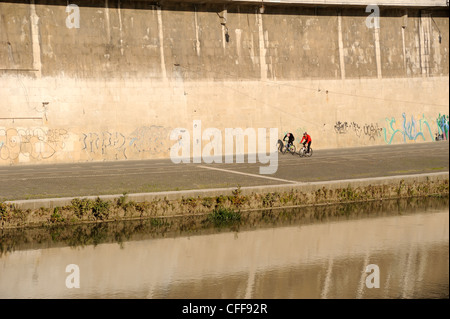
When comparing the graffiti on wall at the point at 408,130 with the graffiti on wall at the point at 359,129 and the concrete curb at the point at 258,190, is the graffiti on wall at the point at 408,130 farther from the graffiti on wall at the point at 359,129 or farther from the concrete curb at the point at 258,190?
the concrete curb at the point at 258,190

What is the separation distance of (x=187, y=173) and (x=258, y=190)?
21.0 feet

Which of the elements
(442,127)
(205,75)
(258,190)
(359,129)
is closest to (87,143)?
(205,75)

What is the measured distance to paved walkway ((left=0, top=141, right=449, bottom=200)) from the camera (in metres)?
21.8

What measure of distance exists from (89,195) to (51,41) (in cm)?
1515

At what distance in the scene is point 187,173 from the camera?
26703 mm

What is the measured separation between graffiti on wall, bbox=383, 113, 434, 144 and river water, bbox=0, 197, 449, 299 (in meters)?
21.8

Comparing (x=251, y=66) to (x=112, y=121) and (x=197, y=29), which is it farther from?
(x=112, y=121)

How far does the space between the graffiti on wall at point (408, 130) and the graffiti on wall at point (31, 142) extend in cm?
2005

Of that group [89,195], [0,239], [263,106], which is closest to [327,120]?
[263,106]

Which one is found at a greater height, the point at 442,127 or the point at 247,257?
the point at 442,127

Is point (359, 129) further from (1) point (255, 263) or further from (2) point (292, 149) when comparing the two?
(1) point (255, 263)

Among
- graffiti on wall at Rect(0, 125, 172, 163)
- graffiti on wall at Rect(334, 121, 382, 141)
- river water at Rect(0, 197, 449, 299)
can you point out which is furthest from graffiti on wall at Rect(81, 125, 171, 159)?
river water at Rect(0, 197, 449, 299)

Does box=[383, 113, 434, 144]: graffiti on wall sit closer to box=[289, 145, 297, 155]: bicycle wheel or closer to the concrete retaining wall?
the concrete retaining wall

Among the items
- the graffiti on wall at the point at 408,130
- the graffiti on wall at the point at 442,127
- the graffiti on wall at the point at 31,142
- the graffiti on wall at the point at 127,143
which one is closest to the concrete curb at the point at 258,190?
the graffiti on wall at the point at 31,142
